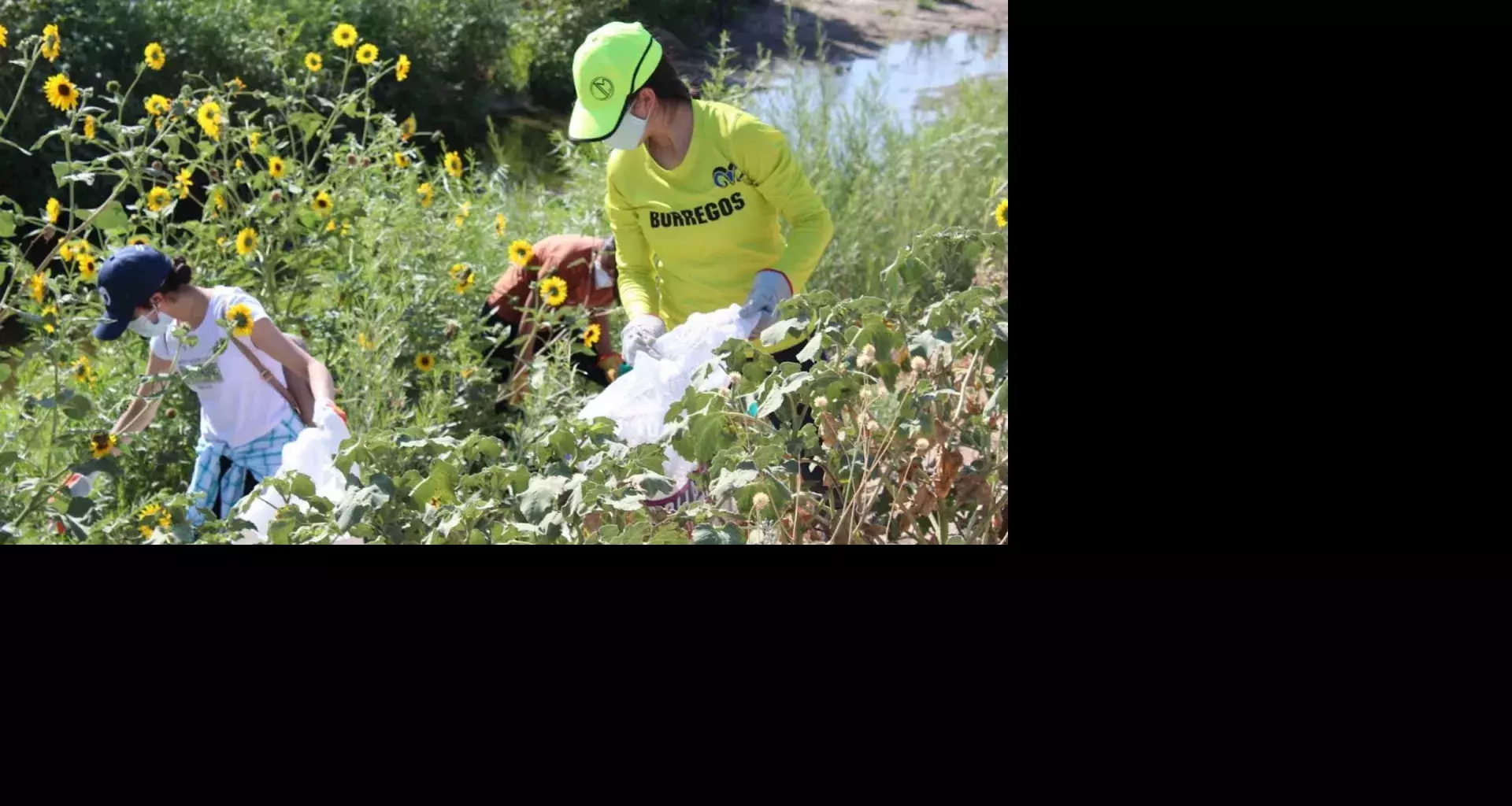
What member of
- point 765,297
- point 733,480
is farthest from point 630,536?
point 765,297

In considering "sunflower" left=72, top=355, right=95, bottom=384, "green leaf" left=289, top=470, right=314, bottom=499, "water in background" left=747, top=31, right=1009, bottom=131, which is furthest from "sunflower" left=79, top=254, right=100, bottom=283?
"water in background" left=747, top=31, right=1009, bottom=131

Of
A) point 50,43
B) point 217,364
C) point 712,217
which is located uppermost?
point 50,43

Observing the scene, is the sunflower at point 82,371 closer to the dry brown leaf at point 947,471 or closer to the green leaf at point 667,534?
the green leaf at point 667,534

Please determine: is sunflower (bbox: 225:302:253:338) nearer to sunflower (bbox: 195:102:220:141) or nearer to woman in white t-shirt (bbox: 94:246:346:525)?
woman in white t-shirt (bbox: 94:246:346:525)

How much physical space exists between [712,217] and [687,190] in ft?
0.23

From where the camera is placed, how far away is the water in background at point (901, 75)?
4172mm

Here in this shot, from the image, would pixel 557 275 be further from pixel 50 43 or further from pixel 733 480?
pixel 733 480

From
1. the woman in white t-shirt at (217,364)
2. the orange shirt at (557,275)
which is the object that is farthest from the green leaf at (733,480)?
the orange shirt at (557,275)

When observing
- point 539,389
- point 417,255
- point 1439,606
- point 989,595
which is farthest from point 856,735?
point 417,255

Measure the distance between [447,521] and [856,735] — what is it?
25.0 inches

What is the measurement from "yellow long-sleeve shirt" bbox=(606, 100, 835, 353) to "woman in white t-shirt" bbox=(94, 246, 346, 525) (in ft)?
2.21

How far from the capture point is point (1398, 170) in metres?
1.47

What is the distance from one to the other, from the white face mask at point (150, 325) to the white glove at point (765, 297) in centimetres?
113

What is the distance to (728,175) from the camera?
2.76 m
